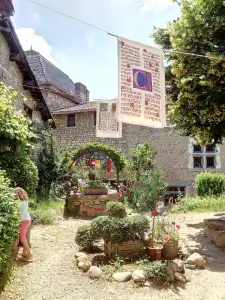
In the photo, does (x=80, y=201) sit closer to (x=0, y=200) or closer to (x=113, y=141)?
(x=0, y=200)

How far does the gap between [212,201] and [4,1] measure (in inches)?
417

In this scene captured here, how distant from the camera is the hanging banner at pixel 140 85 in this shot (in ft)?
16.1

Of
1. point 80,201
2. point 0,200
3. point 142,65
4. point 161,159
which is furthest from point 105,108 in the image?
point 161,159

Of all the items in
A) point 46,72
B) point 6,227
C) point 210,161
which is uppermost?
point 46,72

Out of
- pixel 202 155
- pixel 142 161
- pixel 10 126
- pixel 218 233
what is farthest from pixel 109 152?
pixel 218 233

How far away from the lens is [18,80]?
11.3 metres

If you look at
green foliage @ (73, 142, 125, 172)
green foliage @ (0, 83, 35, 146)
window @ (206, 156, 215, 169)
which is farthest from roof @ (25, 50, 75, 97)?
green foliage @ (0, 83, 35, 146)

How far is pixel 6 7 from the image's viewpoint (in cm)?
864

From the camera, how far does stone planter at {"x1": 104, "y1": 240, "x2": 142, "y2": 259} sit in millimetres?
5617

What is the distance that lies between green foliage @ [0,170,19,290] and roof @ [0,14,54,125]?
635cm

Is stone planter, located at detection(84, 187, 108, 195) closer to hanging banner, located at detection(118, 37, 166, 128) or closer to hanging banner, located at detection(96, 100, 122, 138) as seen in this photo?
hanging banner, located at detection(96, 100, 122, 138)

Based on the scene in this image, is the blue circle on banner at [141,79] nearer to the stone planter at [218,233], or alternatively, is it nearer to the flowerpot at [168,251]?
the flowerpot at [168,251]

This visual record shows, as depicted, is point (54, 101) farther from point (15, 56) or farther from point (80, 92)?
point (15, 56)

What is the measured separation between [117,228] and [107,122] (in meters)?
2.19
